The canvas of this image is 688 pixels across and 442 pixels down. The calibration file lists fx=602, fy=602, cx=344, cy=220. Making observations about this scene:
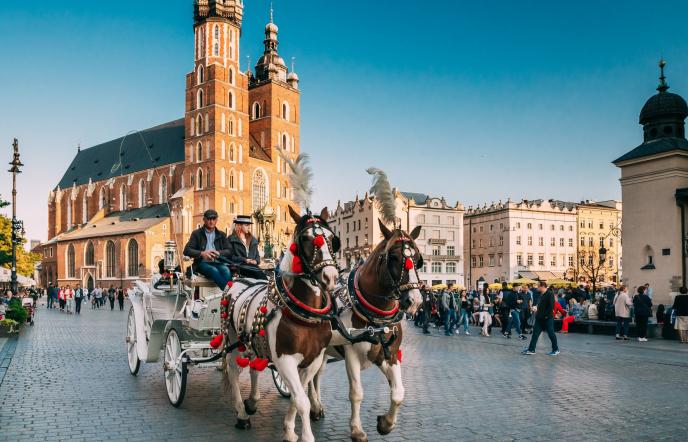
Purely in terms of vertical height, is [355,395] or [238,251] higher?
[238,251]

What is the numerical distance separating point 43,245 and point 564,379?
9472cm

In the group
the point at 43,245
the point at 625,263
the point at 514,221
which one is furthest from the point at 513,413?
the point at 43,245

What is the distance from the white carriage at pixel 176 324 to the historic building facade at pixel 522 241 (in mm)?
72408

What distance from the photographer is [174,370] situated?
774cm

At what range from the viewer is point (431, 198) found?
82.4 metres

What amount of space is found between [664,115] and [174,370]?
28.1m

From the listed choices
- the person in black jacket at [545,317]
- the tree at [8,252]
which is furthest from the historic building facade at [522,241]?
the person in black jacket at [545,317]

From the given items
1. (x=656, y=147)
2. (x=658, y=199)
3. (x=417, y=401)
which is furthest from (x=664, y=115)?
(x=417, y=401)

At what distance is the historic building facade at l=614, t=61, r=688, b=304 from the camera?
26266 mm

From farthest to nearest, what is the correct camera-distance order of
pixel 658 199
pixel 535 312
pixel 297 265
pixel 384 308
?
pixel 658 199, pixel 535 312, pixel 384 308, pixel 297 265

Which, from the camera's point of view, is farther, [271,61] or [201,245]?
[271,61]

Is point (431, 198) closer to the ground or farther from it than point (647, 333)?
farther from it

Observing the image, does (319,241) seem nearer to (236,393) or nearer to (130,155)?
(236,393)

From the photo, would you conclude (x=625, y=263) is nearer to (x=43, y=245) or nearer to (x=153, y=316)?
(x=153, y=316)
